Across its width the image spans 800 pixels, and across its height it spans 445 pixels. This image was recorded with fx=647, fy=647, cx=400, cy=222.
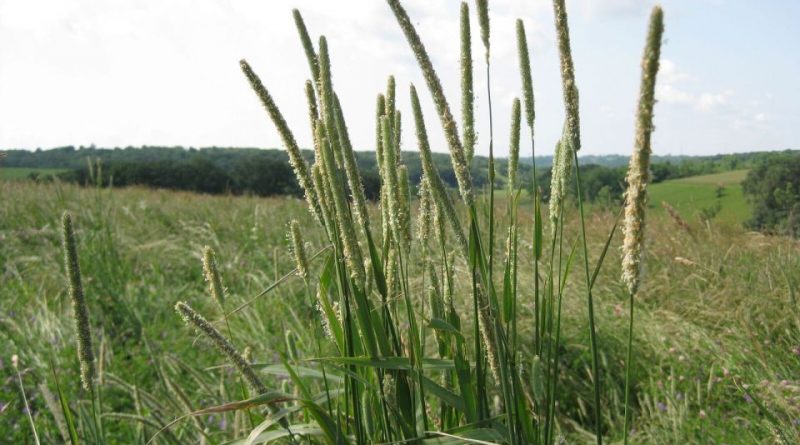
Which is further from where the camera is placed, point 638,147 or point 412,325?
point 412,325

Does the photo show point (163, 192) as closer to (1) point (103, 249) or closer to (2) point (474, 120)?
(1) point (103, 249)

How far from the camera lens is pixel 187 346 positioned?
4246mm

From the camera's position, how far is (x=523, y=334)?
4.27m

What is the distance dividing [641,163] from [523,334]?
3.55m

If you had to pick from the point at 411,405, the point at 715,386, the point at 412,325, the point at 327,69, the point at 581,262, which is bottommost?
the point at 715,386

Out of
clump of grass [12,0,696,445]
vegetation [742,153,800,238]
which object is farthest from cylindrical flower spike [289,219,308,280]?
vegetation [742,153,800,238]

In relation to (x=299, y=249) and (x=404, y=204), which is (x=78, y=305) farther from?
(x=404, y=204)

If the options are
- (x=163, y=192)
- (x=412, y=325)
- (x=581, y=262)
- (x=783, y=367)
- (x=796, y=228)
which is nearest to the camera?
(x=412, y=325)

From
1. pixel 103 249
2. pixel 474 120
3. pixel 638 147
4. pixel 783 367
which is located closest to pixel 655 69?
pixel 638 147

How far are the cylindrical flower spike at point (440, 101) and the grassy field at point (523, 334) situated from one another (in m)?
0.61

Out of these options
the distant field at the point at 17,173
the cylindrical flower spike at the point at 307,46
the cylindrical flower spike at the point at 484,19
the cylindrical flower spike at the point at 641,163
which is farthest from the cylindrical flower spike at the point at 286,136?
the distant field at the point at 17,173

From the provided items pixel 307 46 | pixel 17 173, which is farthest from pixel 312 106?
pixel 17 173

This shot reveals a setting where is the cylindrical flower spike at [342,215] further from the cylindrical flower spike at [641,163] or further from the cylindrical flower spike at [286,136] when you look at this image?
the cylindrical flower spike at [641,163]

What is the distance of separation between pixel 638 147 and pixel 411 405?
706mm
